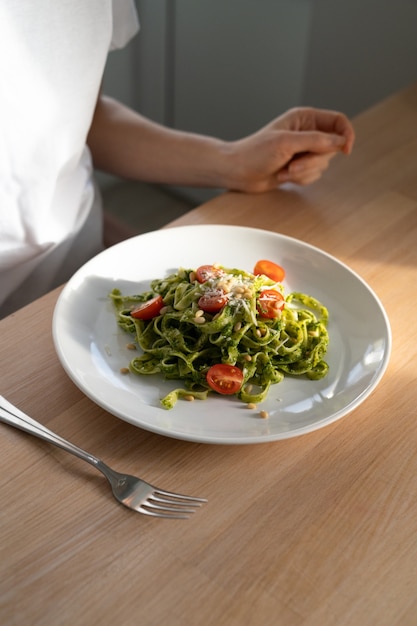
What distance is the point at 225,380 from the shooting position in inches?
41.3

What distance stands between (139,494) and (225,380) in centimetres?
21

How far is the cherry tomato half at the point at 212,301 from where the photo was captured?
110cm

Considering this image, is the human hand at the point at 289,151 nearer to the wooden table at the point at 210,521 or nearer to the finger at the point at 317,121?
the finger at the point at 317,121

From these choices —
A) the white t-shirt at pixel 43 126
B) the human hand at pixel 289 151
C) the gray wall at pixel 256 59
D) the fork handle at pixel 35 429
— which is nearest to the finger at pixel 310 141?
the human hand at pixel 289 151

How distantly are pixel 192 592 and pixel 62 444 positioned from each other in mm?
267

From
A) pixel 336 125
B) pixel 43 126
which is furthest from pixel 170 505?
pixel 336 125

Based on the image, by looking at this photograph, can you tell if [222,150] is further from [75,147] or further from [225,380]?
[225,380]

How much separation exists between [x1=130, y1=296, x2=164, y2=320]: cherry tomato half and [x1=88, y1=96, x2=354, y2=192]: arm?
495 millimetres

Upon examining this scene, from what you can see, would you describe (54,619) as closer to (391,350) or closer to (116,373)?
(116,373)

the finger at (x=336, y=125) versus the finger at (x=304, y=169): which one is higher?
the finger at (x=336, y=125)

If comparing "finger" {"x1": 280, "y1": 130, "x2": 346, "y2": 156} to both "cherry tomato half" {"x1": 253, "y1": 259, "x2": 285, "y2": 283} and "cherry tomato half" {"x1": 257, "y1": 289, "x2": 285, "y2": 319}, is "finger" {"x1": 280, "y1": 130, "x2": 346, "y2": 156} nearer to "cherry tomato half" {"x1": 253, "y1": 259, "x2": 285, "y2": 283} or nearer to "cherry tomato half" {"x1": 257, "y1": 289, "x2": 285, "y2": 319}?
"cherry tomato half" {"x1": 253, "y1": 259, "x2": 285, "y2": 283}

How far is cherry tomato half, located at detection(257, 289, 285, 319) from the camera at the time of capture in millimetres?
1127

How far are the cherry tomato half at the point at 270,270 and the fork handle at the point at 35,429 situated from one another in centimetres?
47

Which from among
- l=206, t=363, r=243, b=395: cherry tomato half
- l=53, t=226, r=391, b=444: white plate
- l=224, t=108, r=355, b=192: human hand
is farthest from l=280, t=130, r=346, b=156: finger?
l=206, t=363, r=243, b=395: cherry tomato half
